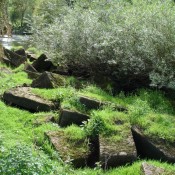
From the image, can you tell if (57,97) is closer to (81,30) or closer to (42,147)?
(42,147)

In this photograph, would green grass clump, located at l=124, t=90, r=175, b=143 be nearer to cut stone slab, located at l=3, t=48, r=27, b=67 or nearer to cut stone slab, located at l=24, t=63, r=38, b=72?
cut stone slab, located at l=24, t=63, r=38, b=72

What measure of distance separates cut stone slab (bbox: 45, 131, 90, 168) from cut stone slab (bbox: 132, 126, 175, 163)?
1036 millimetres

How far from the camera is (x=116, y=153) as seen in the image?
6.31 meters

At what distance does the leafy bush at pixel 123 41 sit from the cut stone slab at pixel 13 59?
4.36m

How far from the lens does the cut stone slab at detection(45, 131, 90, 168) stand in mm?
6422

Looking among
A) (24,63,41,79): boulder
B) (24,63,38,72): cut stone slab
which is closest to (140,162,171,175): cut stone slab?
(24,63,41,79): boulder

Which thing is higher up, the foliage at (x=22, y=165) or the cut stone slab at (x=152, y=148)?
the foliage at (x=22, y=165)

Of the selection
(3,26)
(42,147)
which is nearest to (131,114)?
(42,147)

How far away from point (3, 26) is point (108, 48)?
5670 mm

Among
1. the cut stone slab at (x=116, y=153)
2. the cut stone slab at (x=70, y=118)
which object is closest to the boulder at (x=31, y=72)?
the cut stone slab at (x=70, y=118)

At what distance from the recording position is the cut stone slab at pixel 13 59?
16219 mm

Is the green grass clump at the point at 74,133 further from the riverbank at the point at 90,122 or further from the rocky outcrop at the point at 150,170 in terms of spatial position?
the rocky outcrop at the point at 150,170

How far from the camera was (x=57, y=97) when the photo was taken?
891 cm

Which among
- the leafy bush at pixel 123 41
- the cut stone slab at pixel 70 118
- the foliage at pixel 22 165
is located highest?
the leafy bush at pixel 123 41
